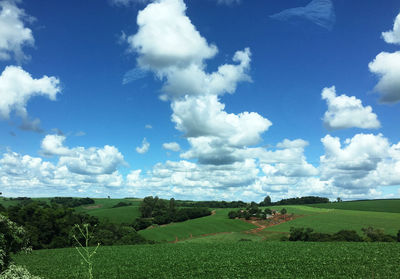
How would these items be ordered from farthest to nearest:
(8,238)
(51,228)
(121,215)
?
(121,215)
(51,228)
(8,238)

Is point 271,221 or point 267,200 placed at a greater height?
point 267,200

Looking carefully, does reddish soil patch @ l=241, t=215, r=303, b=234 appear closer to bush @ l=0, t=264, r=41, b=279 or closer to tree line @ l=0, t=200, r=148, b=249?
tree line @ l=0, t=200, r=148, b=249

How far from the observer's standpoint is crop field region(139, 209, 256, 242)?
279 ft

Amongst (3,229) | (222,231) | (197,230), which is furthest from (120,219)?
(3,229)

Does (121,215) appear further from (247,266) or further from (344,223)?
(247,266)

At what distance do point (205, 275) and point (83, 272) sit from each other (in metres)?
14.8

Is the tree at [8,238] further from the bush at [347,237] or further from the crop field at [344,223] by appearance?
the crop field at [344,223]

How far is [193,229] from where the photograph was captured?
9425 cm

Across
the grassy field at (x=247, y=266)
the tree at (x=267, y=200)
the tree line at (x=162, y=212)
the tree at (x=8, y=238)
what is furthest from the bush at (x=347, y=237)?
the tree at (x=267, y=200)

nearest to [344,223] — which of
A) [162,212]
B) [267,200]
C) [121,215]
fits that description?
[162,212]

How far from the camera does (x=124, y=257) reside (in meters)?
36.8

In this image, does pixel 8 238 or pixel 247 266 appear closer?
pixel 8 238

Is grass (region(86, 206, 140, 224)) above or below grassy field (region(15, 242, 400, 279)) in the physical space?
below

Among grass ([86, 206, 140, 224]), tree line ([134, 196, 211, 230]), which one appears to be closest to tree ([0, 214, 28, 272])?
tree line ([134, 196, 211, 230])
